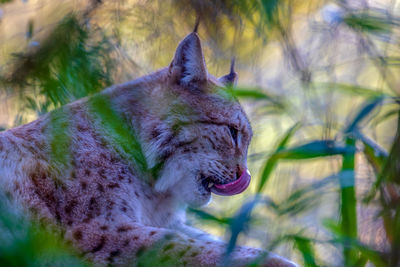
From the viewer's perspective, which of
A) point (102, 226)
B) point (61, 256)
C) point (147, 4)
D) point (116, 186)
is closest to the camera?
point (61, 256)

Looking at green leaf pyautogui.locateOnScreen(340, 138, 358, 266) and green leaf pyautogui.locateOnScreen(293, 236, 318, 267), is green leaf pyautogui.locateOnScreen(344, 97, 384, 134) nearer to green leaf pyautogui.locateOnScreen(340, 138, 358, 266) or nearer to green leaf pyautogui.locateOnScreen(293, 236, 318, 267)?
green leaf pyautogui.locateOnScreen(340, 138, 358, 266)

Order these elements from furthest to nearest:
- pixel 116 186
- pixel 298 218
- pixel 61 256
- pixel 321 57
Answer: pixel 321 57, pixel 116 186, pixel 61 256, pixel 298 218

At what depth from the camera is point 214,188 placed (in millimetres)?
2346

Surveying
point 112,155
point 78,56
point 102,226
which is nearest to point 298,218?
point 102,226

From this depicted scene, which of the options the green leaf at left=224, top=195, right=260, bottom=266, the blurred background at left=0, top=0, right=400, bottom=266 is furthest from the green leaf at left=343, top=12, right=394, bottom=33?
the green leaf at left=224, top=195, right=260, bottom=266

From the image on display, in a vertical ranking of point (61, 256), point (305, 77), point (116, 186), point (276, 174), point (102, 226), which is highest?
point (305, 77)

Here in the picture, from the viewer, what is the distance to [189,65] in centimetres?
235

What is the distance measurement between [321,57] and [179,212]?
951 millimetres

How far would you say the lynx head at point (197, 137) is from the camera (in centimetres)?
226

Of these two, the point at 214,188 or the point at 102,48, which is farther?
the point at 102,48

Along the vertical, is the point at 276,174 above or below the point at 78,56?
below

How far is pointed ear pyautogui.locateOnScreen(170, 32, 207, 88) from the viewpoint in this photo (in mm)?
2242

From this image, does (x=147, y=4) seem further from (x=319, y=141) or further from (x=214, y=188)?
(x=319, y=141)

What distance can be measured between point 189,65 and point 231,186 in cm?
60
